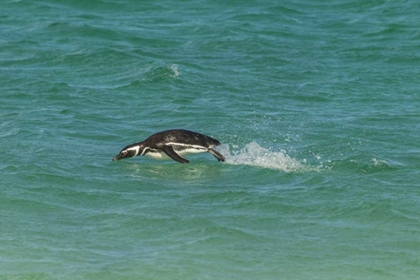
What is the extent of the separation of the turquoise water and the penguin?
0.25 m

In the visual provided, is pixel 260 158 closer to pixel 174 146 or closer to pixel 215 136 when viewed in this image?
pixel 174 146

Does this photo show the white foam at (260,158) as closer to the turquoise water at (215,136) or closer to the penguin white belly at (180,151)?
the turquoise water at (215,136)

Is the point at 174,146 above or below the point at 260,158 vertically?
above

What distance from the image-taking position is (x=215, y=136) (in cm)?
1575

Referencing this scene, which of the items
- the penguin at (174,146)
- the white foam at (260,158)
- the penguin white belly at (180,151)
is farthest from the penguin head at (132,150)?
the white foam at (260,158)

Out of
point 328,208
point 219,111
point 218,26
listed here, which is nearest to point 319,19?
point 218,26

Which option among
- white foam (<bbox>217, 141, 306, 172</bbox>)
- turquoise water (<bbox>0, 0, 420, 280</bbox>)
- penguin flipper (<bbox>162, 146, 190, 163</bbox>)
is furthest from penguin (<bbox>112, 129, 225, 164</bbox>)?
white foam (<bbox>217, 141, 306, 172</bbox>)

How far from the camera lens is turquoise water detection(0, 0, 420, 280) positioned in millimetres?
10414

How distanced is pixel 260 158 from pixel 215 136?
5.29 feet

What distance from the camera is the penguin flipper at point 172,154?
44.7ft

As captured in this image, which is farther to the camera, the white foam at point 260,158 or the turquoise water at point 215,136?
the white foam at point 260,158

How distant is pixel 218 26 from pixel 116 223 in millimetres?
14553

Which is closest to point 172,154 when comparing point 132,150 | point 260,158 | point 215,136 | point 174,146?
point 174,146

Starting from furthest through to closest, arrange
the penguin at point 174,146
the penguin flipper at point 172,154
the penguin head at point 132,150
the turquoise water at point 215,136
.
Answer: the penguin head at point 132,150, the penguin at point 174,146, the penguin flipper at point 172,154, the turquoise water at point 215,136
